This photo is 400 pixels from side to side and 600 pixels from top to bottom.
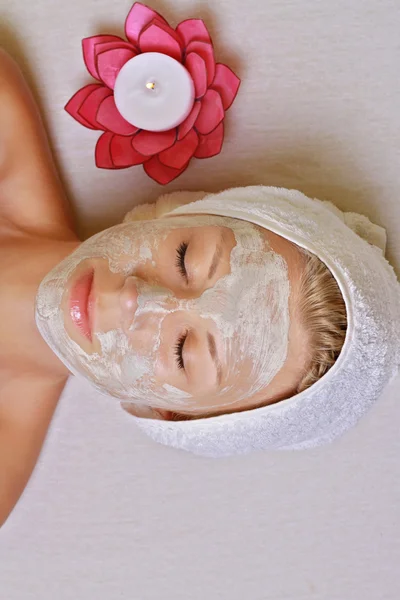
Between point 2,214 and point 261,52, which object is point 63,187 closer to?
point 2,214

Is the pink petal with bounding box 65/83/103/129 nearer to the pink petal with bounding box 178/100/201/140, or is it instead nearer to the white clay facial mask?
the pink petal with bounding box 178/100/201/140

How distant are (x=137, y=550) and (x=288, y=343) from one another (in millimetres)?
606

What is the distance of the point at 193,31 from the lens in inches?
37.8

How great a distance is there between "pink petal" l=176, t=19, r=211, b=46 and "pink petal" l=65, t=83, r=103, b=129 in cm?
17

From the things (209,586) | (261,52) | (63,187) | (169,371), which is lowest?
(209,586)

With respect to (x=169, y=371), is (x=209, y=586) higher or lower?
lower

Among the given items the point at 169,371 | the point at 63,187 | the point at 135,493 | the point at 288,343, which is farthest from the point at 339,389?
the point at 63,187

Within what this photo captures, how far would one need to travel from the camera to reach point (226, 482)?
42.7 inches

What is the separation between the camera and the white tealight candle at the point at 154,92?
94cm

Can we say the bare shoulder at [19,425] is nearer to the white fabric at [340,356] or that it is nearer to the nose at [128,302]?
the white fabric at [340,356]

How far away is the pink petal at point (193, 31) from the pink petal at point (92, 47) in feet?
0.35

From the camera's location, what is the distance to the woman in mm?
742

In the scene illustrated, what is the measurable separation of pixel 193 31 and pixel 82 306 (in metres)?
0.54

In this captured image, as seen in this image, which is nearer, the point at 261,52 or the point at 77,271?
the point at 77,271
